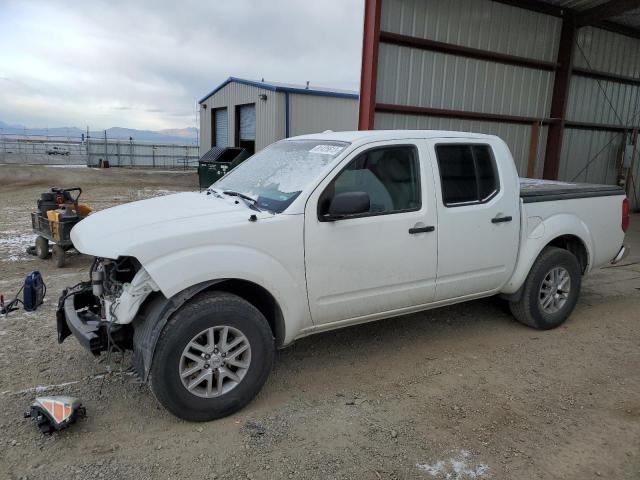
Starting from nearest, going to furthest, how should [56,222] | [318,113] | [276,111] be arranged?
[56,222], [276,111], [318,113]

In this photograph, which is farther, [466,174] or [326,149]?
[466,174]

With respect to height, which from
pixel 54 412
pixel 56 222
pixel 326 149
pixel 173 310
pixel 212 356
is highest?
pixel 326 149

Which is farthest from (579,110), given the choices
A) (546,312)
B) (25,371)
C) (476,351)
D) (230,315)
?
(25,371)

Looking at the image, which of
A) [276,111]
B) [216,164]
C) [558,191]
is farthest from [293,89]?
[558,191]

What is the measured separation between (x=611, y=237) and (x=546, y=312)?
123 centimetres

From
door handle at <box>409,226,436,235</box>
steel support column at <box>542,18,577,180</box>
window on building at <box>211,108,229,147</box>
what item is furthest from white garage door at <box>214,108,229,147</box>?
door handle at <box>409,226,436,235</box>

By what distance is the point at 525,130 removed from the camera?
39.0 feet

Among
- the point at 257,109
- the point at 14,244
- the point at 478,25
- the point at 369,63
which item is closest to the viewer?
the point at 14,244

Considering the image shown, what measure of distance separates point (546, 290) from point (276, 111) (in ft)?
52.9

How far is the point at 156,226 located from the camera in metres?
3.19

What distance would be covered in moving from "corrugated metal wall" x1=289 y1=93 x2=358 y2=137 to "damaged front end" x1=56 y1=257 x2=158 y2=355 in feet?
55.3

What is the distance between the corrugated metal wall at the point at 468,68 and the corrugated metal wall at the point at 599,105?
3.18 feet

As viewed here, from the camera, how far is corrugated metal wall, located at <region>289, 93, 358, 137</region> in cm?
1988

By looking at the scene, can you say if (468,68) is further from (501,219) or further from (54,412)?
(54,412)
